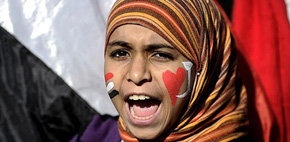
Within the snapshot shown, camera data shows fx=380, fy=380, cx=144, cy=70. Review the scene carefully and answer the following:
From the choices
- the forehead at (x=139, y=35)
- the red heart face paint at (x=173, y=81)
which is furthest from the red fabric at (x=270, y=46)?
the forehead at (x=139, y=35)

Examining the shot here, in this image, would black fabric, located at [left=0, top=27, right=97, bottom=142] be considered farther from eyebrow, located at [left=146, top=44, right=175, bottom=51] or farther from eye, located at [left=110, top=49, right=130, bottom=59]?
eyebrow, located at [left=146, top=44, right=175, bottom=51]

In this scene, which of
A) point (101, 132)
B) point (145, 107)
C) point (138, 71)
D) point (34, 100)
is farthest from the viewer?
point (34, 100)

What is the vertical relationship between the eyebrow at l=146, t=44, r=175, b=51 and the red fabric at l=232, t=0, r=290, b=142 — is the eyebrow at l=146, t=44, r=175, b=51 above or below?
above

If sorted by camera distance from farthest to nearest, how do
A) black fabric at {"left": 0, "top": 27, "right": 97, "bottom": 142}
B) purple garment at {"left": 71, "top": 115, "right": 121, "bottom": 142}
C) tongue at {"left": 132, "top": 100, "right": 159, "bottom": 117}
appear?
black fabric at {"left": 0, "top": 27, "right": 97, "bottom": 142} → purple garment at {"left": 71, "top": 115, "right": 121, "bottom": 142} → tongue at {"left": 132, "top": 100, "right": 159, "bottom": 117}

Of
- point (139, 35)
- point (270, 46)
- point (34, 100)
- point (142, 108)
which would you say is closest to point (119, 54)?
point (139, 35)

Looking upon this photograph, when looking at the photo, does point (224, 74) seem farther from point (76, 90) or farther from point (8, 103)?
point (8, 103)

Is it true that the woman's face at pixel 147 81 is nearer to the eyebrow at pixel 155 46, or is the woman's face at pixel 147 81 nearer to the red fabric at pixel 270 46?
the eyebrow at pixel 155 46

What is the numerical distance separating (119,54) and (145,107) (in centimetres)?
29

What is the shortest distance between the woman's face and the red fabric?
0.62 meters

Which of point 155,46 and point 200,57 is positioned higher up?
point 155,46

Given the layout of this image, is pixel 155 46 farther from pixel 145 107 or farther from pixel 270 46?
pixel 270 46

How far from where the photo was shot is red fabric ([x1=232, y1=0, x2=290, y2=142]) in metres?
2.32

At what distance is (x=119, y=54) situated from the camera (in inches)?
73.9

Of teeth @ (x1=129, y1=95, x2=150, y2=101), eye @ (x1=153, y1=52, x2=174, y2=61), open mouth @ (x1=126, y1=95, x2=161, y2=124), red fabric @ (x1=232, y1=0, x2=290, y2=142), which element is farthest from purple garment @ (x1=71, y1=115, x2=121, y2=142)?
red fabric @ (x1=232, y1=0, x2=290, y2=142)
